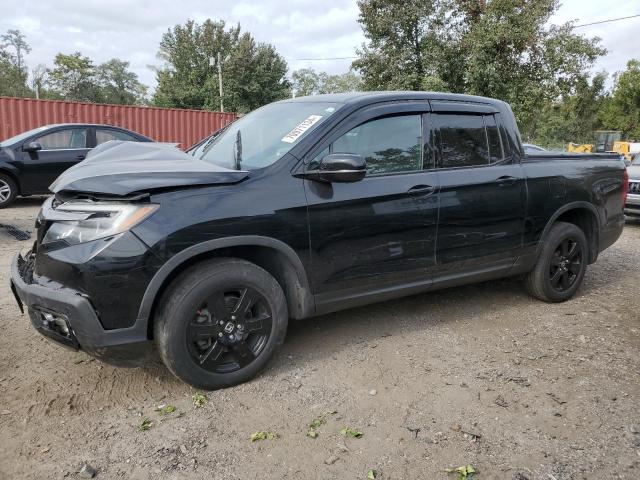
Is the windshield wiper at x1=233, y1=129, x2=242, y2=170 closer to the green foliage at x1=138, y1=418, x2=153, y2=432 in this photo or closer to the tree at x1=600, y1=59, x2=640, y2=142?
the green foliage at x1=138, y1=418, x2=153, y2=432

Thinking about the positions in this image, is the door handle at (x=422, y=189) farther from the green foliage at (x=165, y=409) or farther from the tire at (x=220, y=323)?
the green foliage at (x=165, y=409)

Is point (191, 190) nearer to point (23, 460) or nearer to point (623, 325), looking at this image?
point (23, 460)

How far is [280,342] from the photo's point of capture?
308 centimetres

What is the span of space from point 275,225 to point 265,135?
0.84m

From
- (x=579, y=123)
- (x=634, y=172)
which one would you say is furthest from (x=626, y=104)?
(x=634, y=172)

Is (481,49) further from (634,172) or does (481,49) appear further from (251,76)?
(251,76)

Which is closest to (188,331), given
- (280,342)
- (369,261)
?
(280,342)

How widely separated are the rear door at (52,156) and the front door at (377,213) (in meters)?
7.13

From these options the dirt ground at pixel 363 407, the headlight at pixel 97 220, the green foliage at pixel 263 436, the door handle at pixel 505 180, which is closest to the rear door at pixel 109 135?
the dirt ground at pixel 363 407

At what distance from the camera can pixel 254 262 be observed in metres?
3.09

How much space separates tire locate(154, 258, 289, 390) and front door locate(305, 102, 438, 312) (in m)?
0.37

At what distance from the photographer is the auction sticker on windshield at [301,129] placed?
10.4ft

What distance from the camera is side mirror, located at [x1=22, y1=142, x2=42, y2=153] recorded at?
27.7 ft

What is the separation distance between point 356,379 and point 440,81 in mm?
18296
